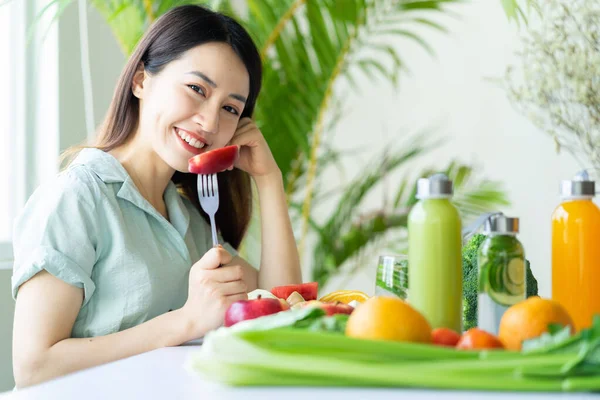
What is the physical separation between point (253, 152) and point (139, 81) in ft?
1.24

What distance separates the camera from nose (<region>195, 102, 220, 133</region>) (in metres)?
1.70

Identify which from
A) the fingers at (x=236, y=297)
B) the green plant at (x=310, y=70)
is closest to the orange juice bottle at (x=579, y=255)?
the fingers at (x=236, y=297)

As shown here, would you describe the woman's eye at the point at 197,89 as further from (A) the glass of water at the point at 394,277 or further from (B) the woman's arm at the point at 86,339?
(A) the glass of water at the point at 394,277

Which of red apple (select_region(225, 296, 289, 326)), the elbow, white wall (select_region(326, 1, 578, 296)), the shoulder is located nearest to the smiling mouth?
the shoulder

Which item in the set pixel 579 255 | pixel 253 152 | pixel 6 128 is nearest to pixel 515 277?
pixel 579 255

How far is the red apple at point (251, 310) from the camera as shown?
3.46ft

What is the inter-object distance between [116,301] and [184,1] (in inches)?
51.7

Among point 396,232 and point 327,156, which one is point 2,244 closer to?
point 327,156

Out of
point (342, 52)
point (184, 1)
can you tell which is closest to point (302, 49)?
point (342, 52)

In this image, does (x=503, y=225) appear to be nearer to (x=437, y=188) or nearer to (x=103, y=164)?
(x=437, y=188)

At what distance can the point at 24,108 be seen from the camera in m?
2.59

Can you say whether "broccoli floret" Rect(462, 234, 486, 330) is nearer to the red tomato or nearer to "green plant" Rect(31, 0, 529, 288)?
the red tomato

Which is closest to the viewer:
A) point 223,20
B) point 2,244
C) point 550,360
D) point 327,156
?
point 550,360

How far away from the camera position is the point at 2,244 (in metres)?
2.45
